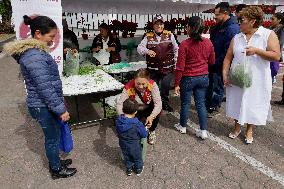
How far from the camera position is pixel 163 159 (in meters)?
3.77

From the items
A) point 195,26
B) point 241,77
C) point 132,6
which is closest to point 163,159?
point 241,77

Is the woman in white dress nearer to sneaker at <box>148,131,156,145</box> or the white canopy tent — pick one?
sneaker at <box>148,131,156,145</box>

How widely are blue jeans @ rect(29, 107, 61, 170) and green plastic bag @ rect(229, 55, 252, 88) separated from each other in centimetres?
237

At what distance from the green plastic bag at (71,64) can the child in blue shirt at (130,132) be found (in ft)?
6.57

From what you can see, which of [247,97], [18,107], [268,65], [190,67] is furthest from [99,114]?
[268,65]

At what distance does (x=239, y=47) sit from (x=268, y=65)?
44cm

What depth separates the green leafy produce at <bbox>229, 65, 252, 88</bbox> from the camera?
3691mm

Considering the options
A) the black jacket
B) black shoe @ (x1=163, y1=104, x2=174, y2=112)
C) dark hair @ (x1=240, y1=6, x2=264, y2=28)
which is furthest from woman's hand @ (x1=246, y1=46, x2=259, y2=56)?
the black jacket

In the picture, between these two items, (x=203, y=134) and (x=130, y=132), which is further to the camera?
(x=203, y=134)

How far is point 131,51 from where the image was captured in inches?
282

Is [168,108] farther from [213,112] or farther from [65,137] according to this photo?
[65,137]

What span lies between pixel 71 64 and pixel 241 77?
9.32 feet

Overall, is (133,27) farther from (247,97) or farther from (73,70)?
(247,97)

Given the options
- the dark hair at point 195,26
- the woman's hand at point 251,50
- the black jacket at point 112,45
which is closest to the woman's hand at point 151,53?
the dark hair at point 195,26
